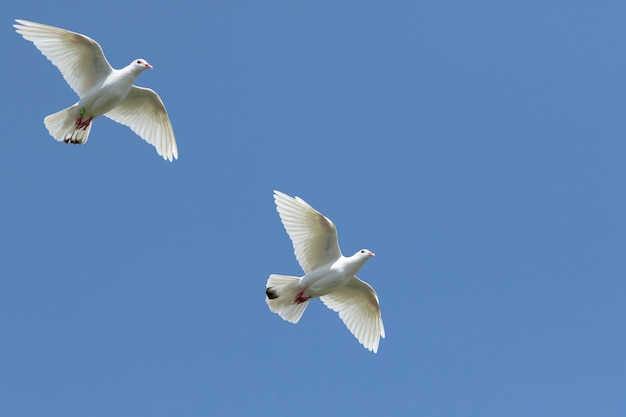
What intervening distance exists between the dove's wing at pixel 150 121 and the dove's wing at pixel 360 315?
5.89 meters

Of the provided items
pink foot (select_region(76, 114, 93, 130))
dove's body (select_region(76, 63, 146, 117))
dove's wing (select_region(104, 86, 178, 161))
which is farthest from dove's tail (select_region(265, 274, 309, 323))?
pink foot (select_region(76, 114, 93, 130))

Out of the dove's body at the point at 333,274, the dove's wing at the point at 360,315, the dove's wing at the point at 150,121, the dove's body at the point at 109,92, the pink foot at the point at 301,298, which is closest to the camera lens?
the dove's body at the point at 333,274

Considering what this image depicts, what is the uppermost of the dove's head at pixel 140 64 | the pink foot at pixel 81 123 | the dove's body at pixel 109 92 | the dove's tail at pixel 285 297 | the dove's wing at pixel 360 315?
the dove's head at pixel 140 64

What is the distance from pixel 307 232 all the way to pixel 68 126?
21.8 ft

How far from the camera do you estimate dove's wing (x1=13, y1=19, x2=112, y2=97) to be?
97.9 feet

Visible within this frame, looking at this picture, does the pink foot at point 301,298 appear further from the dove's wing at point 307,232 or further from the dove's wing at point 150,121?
the dove's wing at point 150,121

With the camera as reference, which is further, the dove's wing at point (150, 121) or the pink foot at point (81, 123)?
the dove's wing at point (150, 121)

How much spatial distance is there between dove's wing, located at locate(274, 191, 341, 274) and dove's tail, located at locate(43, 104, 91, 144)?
5427 millimetres

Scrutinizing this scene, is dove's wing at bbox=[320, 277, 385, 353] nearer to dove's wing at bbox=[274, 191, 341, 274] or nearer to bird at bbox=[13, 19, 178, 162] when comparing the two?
dove's wing at bbox=[274, 191, 341, 274]

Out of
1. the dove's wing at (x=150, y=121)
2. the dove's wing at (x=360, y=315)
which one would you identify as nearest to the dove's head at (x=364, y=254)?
the dove's wing at (x=360, y=315)

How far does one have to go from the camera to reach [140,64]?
30844 mm

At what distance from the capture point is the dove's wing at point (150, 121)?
3281cm

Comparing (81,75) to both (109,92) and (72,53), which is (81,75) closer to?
(72,53)

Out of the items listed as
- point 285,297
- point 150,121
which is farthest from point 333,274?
point 150,121
